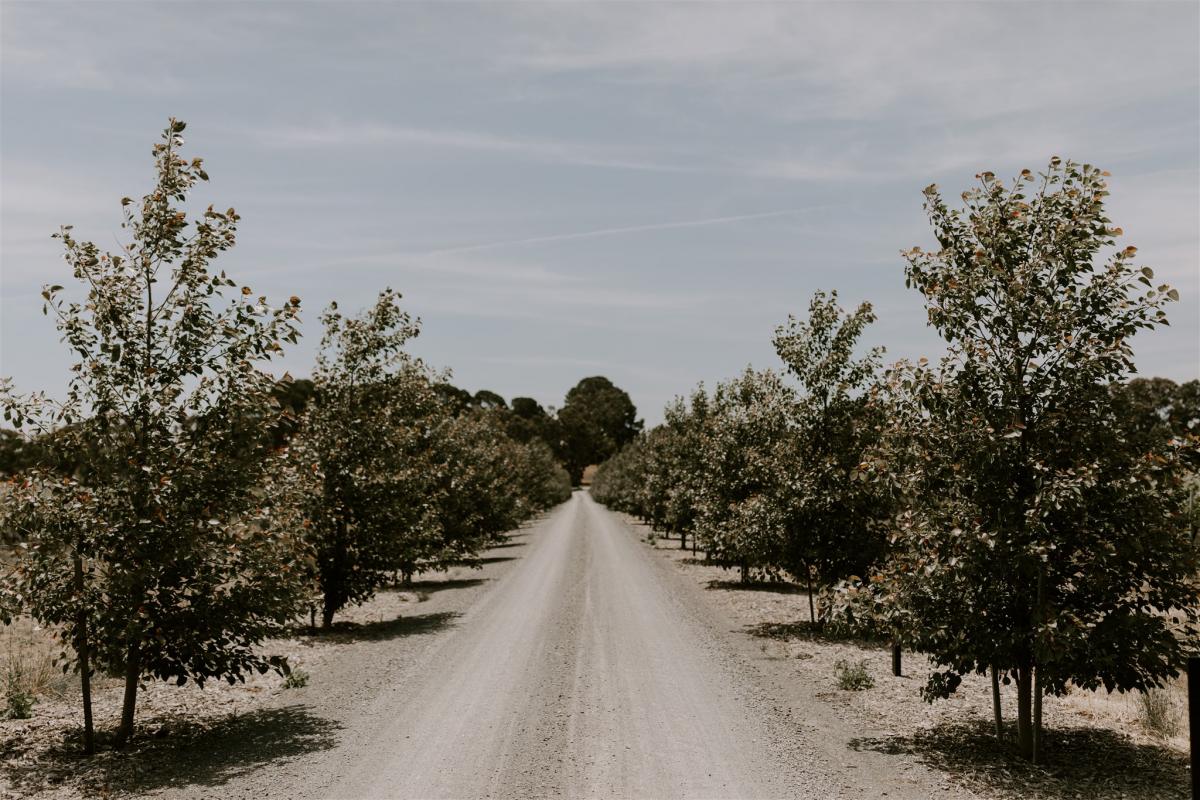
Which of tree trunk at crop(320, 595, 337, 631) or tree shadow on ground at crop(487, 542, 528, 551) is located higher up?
tree trunk at crop(320, 595, 337, 631)

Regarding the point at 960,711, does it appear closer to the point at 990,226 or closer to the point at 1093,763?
the point at 1093,763

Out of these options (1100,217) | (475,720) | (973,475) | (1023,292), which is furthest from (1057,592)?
(475,720)

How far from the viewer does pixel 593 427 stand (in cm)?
15238

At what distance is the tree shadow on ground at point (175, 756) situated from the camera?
9.00 meters

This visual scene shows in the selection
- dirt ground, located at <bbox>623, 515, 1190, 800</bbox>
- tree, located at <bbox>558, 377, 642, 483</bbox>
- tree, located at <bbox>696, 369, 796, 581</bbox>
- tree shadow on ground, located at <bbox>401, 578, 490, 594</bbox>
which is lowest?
tree shadow on ground, located at <bbox>401, 578, 490, 594</bbox>

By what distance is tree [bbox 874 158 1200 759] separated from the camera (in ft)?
27.8

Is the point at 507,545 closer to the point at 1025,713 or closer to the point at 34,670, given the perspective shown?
the point at 34,670

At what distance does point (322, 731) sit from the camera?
11.1 m

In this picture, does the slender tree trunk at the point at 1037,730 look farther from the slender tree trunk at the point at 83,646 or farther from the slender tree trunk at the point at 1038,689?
the slender tree trunk at the point at 83,646

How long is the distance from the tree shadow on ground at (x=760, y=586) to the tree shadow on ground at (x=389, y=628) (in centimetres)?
1057

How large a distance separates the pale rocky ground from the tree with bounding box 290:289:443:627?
178 cm

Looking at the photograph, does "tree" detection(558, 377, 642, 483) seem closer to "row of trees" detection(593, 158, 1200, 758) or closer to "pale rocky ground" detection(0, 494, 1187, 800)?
"pale rocky ground" detection(0, 494, 1187, 800)

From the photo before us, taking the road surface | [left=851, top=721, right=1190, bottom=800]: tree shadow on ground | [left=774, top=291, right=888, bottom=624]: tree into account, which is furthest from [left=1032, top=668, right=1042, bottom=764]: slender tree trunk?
[left=774, top=291, right=888, bottom=624]: tree

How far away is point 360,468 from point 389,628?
4.00 meters
